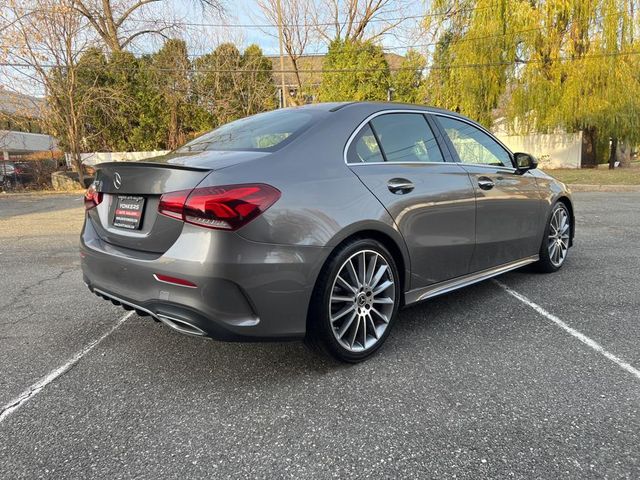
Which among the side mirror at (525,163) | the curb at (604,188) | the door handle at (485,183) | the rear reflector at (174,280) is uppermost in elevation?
the side mirror at (525,163)

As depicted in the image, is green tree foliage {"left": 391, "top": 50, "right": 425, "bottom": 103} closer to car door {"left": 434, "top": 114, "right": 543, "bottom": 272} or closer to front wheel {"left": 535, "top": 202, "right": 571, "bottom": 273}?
front wheel {"left": 535, "top": 202, "right": 571, "bottom": 273}

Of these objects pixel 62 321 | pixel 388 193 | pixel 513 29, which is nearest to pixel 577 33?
pixel 513 29

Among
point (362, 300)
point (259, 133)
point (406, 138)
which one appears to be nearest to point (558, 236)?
point (406, 138)

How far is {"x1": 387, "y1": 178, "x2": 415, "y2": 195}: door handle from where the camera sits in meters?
3.01

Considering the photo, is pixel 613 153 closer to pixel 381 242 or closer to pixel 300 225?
pixel 381 242

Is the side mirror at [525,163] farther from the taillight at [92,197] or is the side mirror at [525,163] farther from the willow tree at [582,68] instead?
the willow tree at [582,68]

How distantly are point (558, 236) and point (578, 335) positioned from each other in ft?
5.96

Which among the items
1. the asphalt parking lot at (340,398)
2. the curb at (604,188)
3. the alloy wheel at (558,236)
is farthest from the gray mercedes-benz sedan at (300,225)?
the curb at (604,188)

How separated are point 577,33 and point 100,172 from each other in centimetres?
1959

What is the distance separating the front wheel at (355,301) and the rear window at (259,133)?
0.78 meters

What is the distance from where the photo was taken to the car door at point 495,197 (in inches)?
147

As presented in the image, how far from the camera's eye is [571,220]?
198 inches

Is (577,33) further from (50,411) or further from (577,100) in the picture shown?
(50,411)

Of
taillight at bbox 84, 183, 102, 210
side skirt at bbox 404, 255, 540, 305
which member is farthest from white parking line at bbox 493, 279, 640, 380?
taillight at bbox 84, 183, 102, 210
